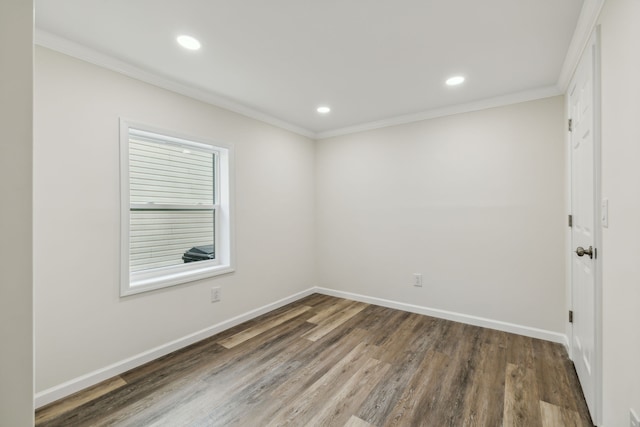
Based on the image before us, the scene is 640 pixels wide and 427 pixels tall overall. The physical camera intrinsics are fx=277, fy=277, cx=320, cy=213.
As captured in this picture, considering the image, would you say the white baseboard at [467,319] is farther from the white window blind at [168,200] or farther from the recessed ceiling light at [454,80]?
the recessed ceiling light at [454,80]

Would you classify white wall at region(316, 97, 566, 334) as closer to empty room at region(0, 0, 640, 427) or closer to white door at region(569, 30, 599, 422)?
empty room at region(0, 0, 640, 427)

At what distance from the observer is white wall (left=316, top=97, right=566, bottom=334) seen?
265 centimetres

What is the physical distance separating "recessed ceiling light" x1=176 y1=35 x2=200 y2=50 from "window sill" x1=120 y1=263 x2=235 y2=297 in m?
1.85

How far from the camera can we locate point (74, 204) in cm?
194

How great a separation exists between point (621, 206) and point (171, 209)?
312cm

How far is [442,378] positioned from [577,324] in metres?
1.08

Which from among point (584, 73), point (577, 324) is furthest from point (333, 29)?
point (577, 324)

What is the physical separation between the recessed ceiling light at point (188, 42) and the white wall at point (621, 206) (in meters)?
2.28

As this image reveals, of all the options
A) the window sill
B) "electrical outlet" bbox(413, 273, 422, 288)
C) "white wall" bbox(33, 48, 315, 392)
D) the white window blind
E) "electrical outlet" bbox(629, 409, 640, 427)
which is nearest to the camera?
"electrical outlet" bbox(629, 409, 640, 427)

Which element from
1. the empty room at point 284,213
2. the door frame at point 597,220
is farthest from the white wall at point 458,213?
the door frame at point 597,220

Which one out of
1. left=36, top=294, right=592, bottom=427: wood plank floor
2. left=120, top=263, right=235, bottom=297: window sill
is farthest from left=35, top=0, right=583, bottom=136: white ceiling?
left=36, top=294, right=592, bottom=427: wood plank floor

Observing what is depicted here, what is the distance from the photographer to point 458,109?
306cm

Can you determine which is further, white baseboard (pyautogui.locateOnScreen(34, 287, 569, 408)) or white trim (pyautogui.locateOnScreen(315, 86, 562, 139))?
white trim (pyautogui.locateOnScreen(315, 86, 562, 139))

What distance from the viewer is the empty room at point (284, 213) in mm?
1372
